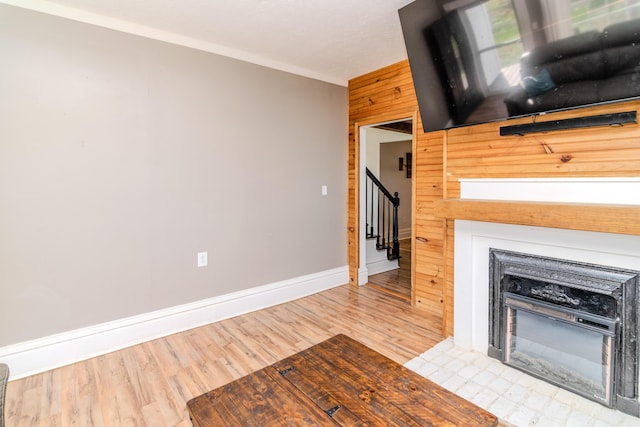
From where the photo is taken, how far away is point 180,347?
2369 mm

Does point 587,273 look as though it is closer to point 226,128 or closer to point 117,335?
point 226,128

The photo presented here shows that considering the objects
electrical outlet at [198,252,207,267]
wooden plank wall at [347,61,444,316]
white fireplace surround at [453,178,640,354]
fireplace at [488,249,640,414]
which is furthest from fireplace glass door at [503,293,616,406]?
electrical outlet at [198,252,207,267]

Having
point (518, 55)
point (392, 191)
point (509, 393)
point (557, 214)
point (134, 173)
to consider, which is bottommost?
point (509, 393)

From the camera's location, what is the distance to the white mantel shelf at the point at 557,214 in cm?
143

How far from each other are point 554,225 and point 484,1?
50.4 inches

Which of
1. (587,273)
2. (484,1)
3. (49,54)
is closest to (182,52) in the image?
(49,54)

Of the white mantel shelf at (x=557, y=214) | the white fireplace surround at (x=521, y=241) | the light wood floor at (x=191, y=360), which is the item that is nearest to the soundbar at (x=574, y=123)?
the white fireplace surround at (x=521, y=241)

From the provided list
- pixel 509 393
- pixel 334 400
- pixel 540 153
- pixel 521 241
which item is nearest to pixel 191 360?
pixel 334 400

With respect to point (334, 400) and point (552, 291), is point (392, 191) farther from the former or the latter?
point (334, 400)

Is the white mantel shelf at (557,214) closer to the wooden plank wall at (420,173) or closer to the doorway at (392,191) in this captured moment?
the wooden plank wall at (420,173)

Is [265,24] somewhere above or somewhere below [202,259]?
above

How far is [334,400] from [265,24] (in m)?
2.49

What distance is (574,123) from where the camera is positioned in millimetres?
1759

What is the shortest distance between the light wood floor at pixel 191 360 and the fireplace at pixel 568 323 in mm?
615
